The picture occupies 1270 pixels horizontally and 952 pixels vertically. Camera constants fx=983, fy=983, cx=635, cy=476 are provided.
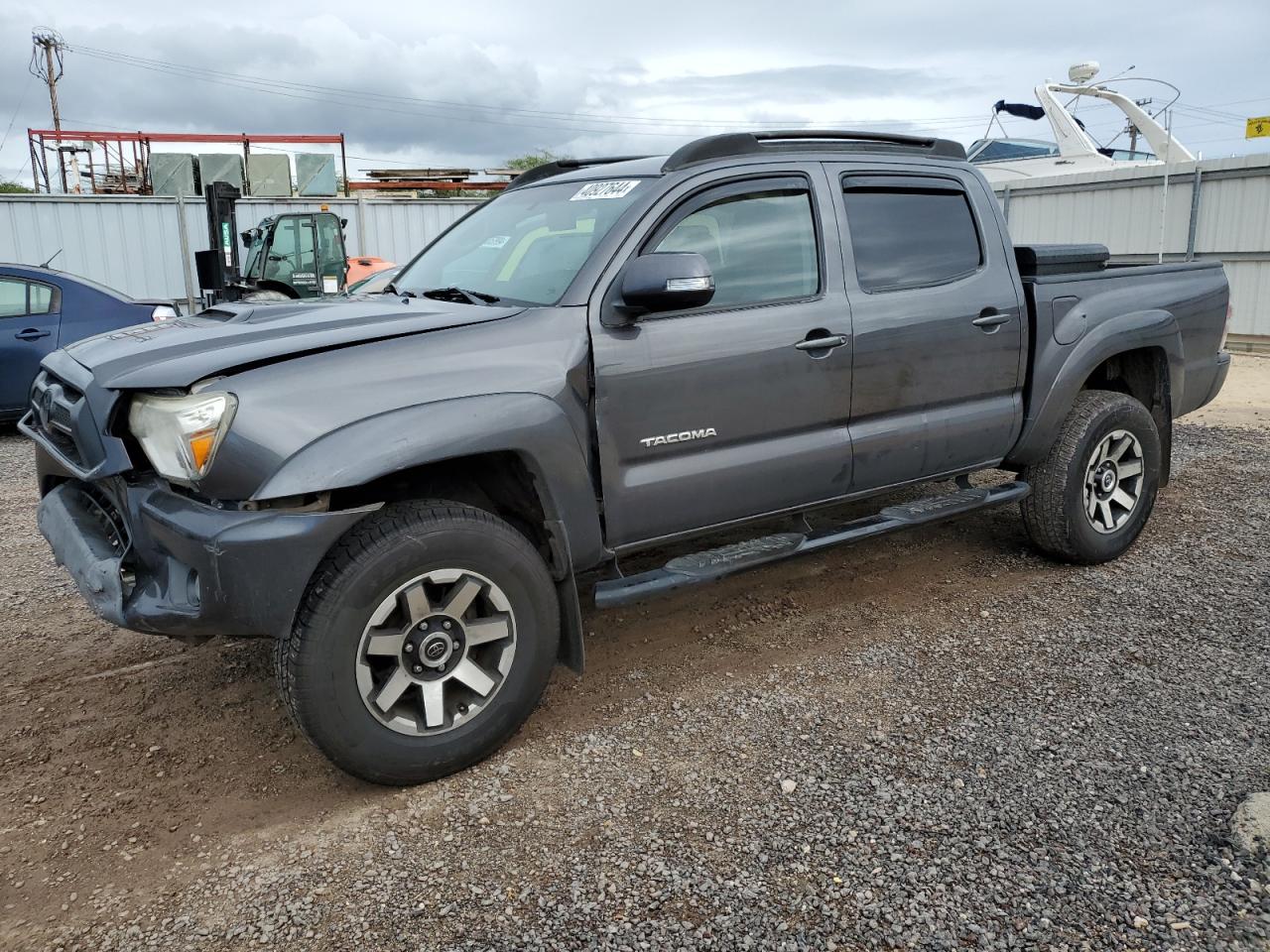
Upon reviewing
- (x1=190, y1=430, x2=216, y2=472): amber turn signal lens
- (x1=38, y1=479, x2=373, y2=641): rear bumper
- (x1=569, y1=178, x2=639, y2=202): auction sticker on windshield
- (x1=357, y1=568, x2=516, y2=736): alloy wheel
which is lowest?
(x1=357, y1=568, x2=516, y2=736): alloy wheel

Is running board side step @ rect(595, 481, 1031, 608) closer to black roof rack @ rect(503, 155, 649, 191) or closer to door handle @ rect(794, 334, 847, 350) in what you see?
door handle @ rect(794, 334, 847, 350)

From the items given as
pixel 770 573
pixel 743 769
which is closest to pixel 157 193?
pixel 770 573

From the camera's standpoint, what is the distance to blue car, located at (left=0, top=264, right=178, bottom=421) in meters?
8.43

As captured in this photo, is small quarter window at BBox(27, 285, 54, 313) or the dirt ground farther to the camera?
the dirt ground

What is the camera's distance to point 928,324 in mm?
4035

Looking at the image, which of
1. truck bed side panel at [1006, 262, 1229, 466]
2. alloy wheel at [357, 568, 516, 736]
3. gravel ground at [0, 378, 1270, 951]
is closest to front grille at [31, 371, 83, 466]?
gravel ground at [0, 378, 1270, 951]

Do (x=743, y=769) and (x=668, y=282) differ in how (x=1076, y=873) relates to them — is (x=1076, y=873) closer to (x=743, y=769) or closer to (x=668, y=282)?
(x=743, y=769)

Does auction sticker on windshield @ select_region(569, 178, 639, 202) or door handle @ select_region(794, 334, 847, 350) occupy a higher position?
auction sticker on windshield @ select_region(569, 178, 639, 202)

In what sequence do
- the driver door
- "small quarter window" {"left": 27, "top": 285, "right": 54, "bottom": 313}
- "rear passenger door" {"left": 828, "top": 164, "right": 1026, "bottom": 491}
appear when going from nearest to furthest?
the driver door < "rear passenger door" {"left": 828, "top": 164, "right": 1026, "bottom": 491} < "small quarter window" {"left": 27, "top": 285, "right": 54, "bottom": 313}

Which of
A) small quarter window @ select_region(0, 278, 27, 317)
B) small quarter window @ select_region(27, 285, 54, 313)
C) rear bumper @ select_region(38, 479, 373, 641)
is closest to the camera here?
rear bumper @ select_region(38, 479, 373, 641)

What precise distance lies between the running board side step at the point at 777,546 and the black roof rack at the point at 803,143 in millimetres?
1436

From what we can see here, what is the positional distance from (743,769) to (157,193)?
21962 mm

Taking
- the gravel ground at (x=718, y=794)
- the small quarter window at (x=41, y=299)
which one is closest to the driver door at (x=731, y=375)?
the gravel ground at (x=718, y=794)

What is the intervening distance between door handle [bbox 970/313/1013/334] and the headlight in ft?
9.91
